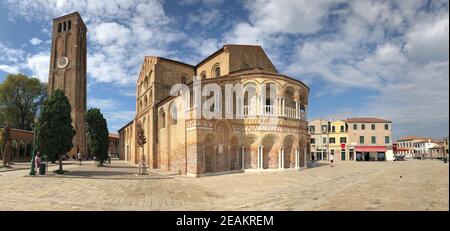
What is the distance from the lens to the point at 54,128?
67.9ft

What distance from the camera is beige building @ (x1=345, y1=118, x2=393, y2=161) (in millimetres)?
49812

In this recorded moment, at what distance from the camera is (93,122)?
30.8 metres

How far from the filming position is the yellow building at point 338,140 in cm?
5150

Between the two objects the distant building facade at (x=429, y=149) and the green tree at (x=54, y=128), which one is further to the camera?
the distant building facade at (x=429, y=149)

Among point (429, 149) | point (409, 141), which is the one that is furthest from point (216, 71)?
point (409, 141)

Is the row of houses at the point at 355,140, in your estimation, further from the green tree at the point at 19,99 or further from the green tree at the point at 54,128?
the green tree at the point at 19,99

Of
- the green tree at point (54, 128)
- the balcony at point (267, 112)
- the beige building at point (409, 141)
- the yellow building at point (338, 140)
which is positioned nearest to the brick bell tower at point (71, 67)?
the green tree at point (54, 128)

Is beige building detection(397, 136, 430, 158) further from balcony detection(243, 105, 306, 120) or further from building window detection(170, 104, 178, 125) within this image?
building window detection(170, 104, 178, 125)

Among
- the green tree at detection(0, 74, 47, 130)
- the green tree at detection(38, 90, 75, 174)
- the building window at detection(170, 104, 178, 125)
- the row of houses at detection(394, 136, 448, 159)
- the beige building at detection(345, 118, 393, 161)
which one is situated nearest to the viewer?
the green tree at detection(38, 90, 75, 174)

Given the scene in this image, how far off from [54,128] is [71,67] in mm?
37053

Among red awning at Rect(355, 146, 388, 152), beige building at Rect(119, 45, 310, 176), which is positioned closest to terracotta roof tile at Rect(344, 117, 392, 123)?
red awning at Rect(355, 146, 388, 152)

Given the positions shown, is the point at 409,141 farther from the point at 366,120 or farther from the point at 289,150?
the point at 289,150

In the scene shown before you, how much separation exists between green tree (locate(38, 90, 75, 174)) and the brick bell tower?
109ft
